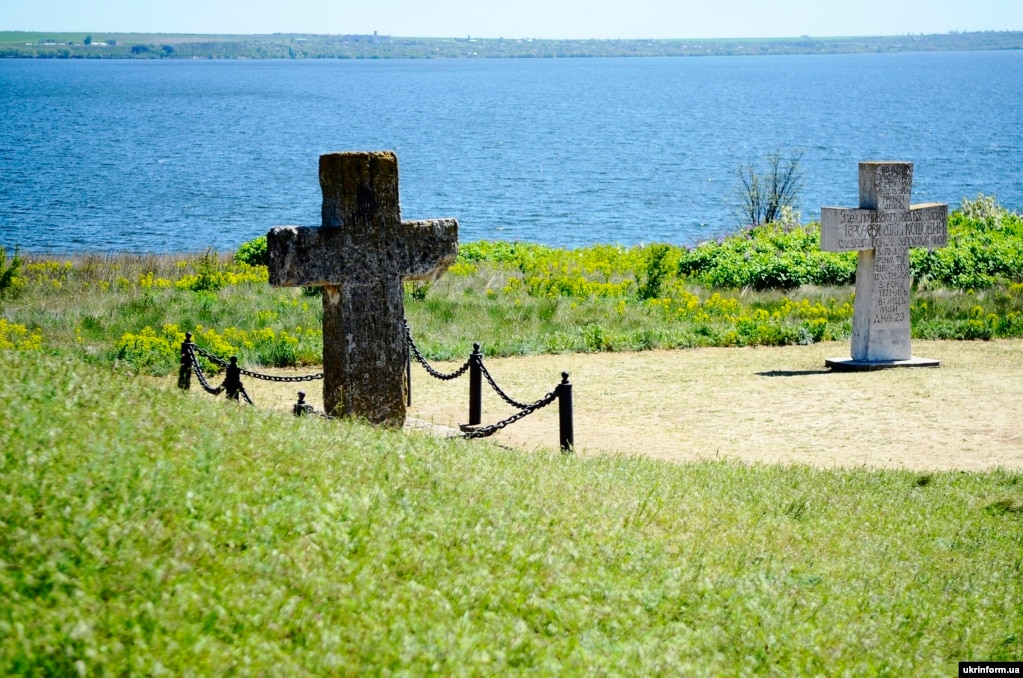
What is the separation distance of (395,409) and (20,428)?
440 cm

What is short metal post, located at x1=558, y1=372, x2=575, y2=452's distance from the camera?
35.5 feet

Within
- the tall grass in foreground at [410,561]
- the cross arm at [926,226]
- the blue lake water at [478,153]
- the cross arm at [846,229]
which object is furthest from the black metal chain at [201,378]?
the blue lake water at [478,153]

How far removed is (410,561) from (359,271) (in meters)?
4.48

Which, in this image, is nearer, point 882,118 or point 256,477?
point 256,477

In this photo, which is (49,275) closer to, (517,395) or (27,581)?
(517,395)

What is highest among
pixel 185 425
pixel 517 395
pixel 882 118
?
pixel 882 118

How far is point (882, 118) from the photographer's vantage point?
350 ft

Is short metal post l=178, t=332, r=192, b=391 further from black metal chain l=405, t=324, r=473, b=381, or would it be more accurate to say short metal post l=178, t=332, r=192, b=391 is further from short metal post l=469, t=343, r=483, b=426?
short metal post l=469, t=343, r=483, b=426

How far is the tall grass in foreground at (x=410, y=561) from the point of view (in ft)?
16.9

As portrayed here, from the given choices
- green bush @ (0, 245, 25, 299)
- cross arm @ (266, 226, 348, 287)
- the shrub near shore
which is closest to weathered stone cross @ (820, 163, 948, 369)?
the shrub near shore

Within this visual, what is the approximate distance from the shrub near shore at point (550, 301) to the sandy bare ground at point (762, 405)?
1.05 m

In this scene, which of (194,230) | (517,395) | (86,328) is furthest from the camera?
(194,230)

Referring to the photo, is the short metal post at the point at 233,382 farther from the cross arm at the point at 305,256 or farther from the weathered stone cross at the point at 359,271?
the cross arm at the point at 305,256

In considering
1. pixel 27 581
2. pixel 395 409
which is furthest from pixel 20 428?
pixel 395 409
